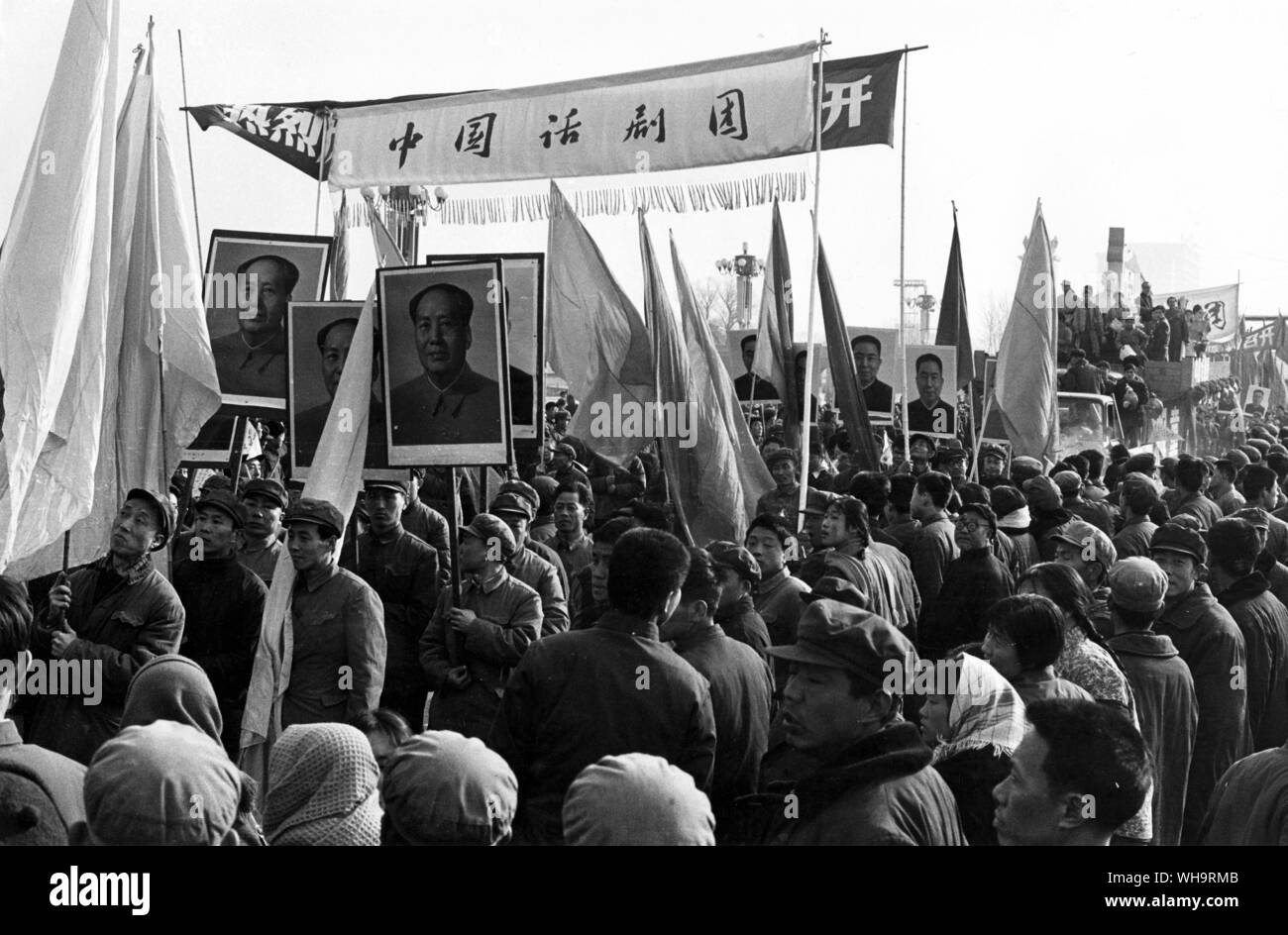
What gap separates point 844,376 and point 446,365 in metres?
4.54

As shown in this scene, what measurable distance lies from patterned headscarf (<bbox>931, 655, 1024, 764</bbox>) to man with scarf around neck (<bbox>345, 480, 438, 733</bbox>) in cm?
347

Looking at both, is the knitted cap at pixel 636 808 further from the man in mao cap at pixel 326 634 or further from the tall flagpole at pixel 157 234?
the tall flagpole at pixel 157 234

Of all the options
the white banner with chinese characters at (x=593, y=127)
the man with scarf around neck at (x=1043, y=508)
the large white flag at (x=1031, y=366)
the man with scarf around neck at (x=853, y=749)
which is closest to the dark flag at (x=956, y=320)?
the large white flag at (x=1031, y=366)

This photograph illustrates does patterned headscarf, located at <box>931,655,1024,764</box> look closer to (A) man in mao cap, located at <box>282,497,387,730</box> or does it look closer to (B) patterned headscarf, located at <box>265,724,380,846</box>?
(B) patterned headscarf, located at <box>265,724,380,846</box>

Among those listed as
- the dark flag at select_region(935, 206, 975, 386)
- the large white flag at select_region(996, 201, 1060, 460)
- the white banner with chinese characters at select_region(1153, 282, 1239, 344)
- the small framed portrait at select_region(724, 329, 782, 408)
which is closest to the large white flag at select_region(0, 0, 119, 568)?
the small framed portrait at select_region(724, 329, 782, 408)

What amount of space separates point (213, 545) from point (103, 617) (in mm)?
785

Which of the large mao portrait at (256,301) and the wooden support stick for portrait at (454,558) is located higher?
the large mao portrait at (256,301)

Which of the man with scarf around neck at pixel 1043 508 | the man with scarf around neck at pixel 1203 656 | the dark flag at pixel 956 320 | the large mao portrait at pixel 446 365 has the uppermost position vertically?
the dark flag at pixel 956 320

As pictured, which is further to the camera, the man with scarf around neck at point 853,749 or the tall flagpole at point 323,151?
the tall flagpole at point 323,151

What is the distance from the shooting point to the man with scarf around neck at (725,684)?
17.6 ft

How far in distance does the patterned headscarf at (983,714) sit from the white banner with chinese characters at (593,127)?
6.50 meters

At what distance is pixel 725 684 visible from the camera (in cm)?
539

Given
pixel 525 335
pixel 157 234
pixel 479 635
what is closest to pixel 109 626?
pixel 479 635
